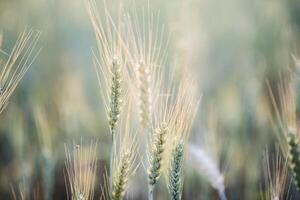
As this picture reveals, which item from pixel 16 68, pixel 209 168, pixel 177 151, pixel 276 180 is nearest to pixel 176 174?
pixel 177 151

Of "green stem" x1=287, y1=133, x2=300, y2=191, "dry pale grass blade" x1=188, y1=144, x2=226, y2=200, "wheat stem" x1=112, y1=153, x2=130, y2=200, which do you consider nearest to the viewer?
"wheat stem" x1=112, y1=153, x2=130, y2=200

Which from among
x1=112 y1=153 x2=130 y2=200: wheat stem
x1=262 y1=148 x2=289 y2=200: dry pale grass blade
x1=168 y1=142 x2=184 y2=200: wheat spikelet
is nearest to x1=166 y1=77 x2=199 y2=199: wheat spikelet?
x1=168 y1=142 x2=184 y2=200: wheat spikelet

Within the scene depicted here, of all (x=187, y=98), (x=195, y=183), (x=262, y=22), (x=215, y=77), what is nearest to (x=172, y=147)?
(x=187, y=98)

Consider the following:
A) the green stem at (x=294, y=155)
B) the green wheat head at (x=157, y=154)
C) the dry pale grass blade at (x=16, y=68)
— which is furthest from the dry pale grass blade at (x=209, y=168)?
the dry pale grass blade at (x=16, y=68)

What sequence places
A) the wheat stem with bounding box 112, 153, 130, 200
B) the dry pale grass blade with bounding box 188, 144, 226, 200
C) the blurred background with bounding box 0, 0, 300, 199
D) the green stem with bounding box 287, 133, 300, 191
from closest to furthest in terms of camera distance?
the wheat stem with bounding box 112, 153, 130, 200 → the green stem with bounding box 287, 133, 300, 191 → the dry pale grass blade with bounding box 188, 144, 226, 200 → the blurred background with bounding box 0, 0, 300, 199

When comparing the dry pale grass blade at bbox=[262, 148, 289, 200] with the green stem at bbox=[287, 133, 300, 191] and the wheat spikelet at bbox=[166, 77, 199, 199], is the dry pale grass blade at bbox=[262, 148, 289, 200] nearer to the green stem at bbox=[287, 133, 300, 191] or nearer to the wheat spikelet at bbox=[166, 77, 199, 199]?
the green stem at bbox=[287, 133, 300, 191]

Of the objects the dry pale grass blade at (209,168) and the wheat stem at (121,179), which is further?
the dry pale grass blade at (209,168)

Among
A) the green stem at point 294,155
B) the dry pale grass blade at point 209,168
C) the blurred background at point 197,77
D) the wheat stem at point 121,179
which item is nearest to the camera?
the wheat stem at point 121,179

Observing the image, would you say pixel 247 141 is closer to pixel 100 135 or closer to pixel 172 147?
pixel 100 135

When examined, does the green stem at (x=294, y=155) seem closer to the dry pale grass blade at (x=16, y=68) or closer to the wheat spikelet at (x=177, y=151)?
the wheat spikelet at (x=177, y=151)
